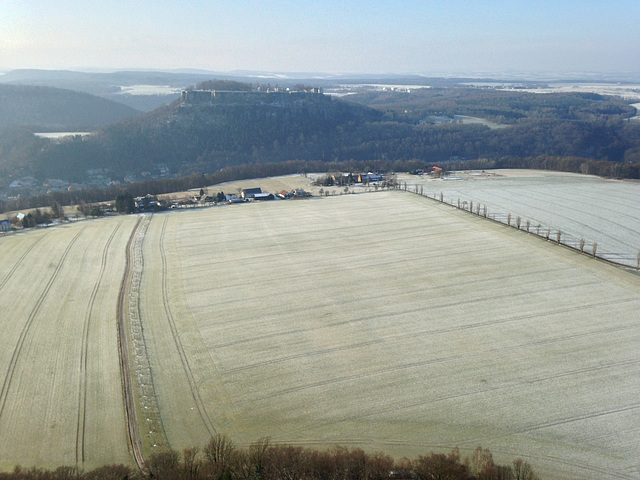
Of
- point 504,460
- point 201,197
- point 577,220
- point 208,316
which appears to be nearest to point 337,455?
point 504,460

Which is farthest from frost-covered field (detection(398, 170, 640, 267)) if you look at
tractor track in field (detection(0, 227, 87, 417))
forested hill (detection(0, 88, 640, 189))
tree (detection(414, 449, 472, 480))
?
tractor track in field (detection(0, 227, 87, 417))

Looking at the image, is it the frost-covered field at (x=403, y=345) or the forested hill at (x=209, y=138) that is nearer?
the frost-covered field at (x=403, y=345)

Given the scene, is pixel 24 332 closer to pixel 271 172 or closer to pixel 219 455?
pixel 219 455

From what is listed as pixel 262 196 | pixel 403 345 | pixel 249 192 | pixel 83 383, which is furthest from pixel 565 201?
pixel 83 383

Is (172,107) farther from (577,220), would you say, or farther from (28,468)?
(28,468)

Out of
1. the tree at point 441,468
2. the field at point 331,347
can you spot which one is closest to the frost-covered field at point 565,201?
the field at point 331,347

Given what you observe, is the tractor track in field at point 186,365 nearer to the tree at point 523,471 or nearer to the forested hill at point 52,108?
the tree at point 523,471
